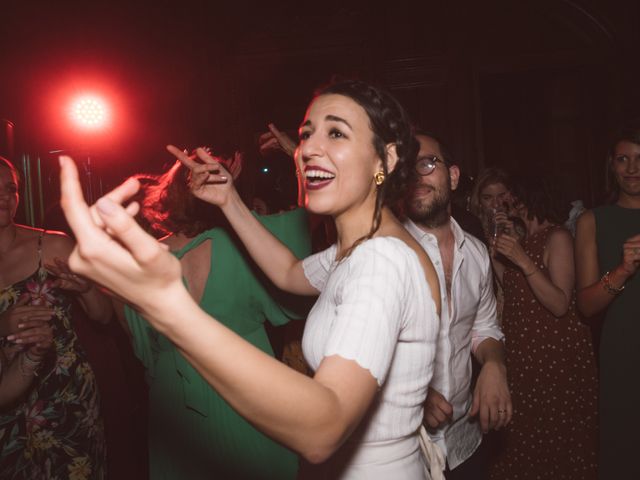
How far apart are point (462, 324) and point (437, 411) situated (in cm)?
64

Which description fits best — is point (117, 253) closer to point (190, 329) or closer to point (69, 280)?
point (190, 329)

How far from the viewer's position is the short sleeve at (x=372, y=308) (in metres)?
0.90

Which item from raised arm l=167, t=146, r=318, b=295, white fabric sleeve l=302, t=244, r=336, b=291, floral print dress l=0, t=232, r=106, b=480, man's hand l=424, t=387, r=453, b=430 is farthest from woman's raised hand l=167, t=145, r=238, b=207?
floral print dress l=0, t=232, r=106, b=480

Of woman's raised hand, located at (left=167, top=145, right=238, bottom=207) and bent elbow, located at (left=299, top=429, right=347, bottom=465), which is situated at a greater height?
woman's raised hand, located at (left=167, top=145, right=238, bottom=207)

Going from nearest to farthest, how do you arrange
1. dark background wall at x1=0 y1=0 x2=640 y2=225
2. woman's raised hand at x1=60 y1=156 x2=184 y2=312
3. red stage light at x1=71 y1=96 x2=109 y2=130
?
woman's raised hand at x1=60 y1=156 x2=184 y2=312, red stage light at x1=71 y1=96 x2=109 y2=130, dark background wall at x1=0 y1=0 x2=640 y2=225

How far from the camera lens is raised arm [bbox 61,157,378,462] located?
70 cm

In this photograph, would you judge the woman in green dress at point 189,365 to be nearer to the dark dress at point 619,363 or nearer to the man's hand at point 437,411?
the man's hand at point 437,411

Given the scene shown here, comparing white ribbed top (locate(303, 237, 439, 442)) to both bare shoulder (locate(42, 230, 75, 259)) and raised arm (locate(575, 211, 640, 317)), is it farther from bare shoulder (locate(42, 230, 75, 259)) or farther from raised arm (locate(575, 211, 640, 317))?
bare shoulder (locate(42, 230, 75, 259))

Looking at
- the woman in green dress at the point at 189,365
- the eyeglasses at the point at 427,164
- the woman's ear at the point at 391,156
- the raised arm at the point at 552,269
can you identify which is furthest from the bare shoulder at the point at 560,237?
the woman's ear at the point at 391,156

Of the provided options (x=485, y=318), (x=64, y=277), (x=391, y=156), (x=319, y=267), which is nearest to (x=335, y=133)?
(x=391, y=156)

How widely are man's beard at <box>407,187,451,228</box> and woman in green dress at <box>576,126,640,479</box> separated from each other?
0.96 meters

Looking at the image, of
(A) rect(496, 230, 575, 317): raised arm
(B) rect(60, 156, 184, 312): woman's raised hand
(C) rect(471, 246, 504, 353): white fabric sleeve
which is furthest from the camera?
(A) rect(496, 230, 575, 317): raised arm

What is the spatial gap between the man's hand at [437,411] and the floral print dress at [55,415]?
1886 millimetres

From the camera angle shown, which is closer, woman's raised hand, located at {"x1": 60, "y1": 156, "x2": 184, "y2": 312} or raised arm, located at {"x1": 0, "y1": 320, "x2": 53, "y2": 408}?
woman's raised hand, located at {"x1": 60, "y1": 156, "x2": 184, "y2": 312}
